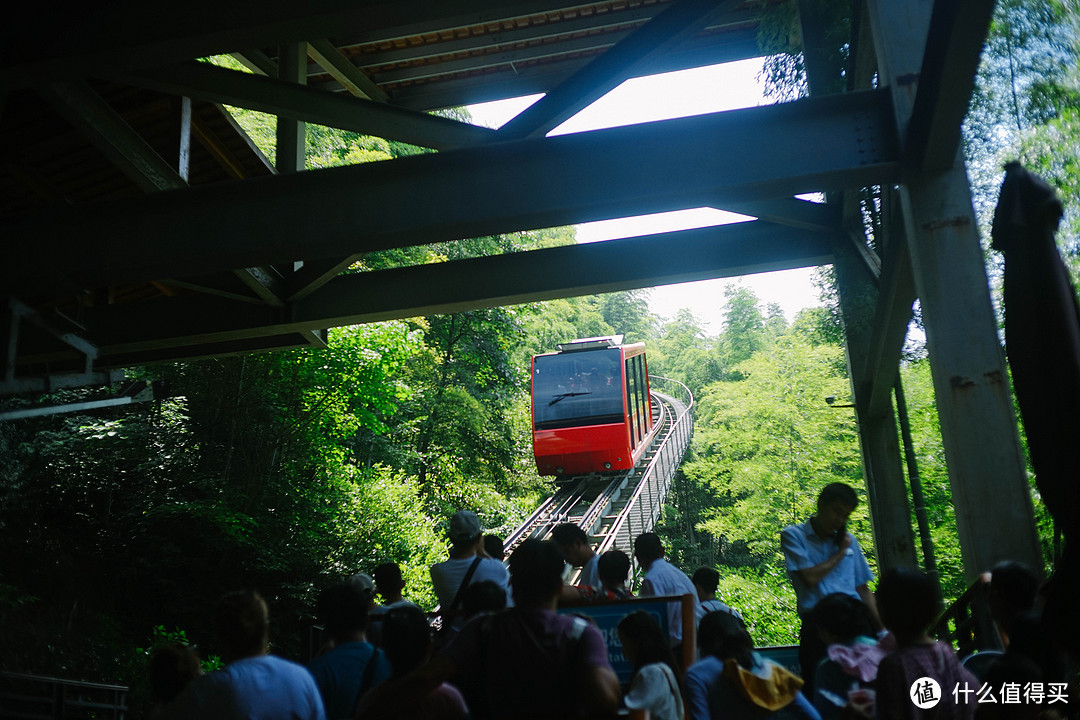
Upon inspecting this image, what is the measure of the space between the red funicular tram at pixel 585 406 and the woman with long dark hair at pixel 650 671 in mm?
14615

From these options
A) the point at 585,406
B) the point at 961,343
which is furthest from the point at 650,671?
the point at 585,406

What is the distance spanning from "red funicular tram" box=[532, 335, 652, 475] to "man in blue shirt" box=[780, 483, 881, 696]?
13593mm

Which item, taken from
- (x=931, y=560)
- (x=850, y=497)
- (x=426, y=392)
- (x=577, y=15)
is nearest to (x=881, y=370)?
(x=931, y=560)

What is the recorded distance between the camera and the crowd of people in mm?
2346

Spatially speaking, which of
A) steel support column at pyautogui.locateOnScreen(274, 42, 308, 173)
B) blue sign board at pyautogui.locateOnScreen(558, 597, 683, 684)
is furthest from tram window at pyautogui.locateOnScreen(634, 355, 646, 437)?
blue sign board at pyautogui.locateOnScreen(558, 597, 683, 684)

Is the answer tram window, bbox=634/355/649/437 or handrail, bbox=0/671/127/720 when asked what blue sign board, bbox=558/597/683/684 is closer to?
handrail, bbox=0/671/127/720

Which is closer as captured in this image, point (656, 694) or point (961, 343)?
point (656, 694)

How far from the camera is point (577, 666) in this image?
93.0 inches

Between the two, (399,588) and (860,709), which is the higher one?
(399,588)

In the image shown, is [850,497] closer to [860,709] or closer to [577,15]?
[860,709]

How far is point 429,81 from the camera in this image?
8734 mm

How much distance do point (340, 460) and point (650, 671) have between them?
15.4m

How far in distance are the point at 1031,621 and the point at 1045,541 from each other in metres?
5.05

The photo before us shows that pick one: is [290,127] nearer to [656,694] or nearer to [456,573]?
[456,573]
